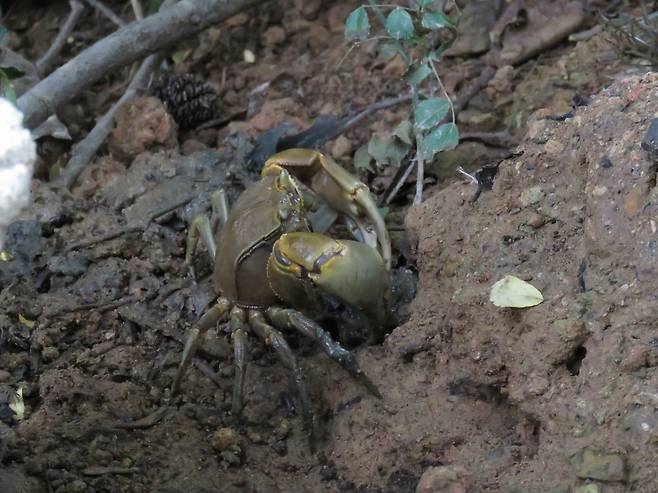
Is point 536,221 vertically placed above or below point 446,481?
above

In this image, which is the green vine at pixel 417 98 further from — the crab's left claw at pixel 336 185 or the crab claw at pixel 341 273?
the crab claw at pixel 341 273

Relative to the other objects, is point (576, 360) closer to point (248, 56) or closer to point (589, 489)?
point (589, 489)

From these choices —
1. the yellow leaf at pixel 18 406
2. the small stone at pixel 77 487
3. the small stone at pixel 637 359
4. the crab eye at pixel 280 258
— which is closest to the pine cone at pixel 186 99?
the crab eye at pixel 280 258

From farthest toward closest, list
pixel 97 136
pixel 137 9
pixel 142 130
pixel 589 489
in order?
pixel 137 9, pixel 97 136, pixel 142 130, pixel 589 489

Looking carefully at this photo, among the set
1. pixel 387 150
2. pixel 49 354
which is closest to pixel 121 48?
pixel 387 150

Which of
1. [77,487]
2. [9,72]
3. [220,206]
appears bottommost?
[220,206]

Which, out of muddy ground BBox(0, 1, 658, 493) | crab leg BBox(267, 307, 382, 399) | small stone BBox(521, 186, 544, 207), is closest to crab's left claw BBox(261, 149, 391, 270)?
muddy ground BBox(0, 1, 658, 493)
